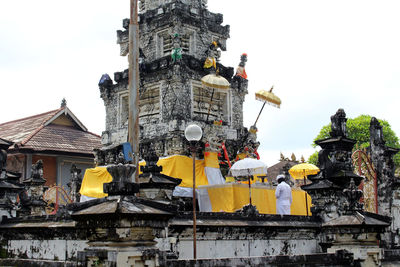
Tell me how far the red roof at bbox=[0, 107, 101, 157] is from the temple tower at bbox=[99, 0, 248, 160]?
755 cm

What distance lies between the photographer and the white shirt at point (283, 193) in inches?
586

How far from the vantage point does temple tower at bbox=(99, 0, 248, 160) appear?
69.2 ft

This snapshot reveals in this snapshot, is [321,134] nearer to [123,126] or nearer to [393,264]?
[123,126]

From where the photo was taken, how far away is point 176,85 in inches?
834

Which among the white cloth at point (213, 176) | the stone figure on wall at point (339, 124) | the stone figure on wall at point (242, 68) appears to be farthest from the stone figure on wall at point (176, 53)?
the stone figure on wall at point (339, 124)

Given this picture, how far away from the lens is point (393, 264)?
11.6 metres

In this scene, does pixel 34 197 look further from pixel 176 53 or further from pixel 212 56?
pixel 212 56

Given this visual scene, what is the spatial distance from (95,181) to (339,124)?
1076cm

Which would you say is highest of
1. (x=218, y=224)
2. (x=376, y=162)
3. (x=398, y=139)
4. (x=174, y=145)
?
(x=398, y=139)

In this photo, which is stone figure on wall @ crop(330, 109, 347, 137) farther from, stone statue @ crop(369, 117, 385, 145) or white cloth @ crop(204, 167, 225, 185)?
white cloth @ crop(204, 167, 225, 185)

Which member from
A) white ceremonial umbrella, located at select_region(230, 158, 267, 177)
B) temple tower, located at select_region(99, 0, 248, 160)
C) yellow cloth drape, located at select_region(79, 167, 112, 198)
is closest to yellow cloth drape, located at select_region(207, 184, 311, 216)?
white ceremonial umbrella, located at select_region(230, 158, 267, 177)

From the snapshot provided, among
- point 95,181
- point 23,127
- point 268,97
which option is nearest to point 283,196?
point 268,97

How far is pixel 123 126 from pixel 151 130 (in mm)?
1785

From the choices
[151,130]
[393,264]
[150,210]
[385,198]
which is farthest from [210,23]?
[150,210]
